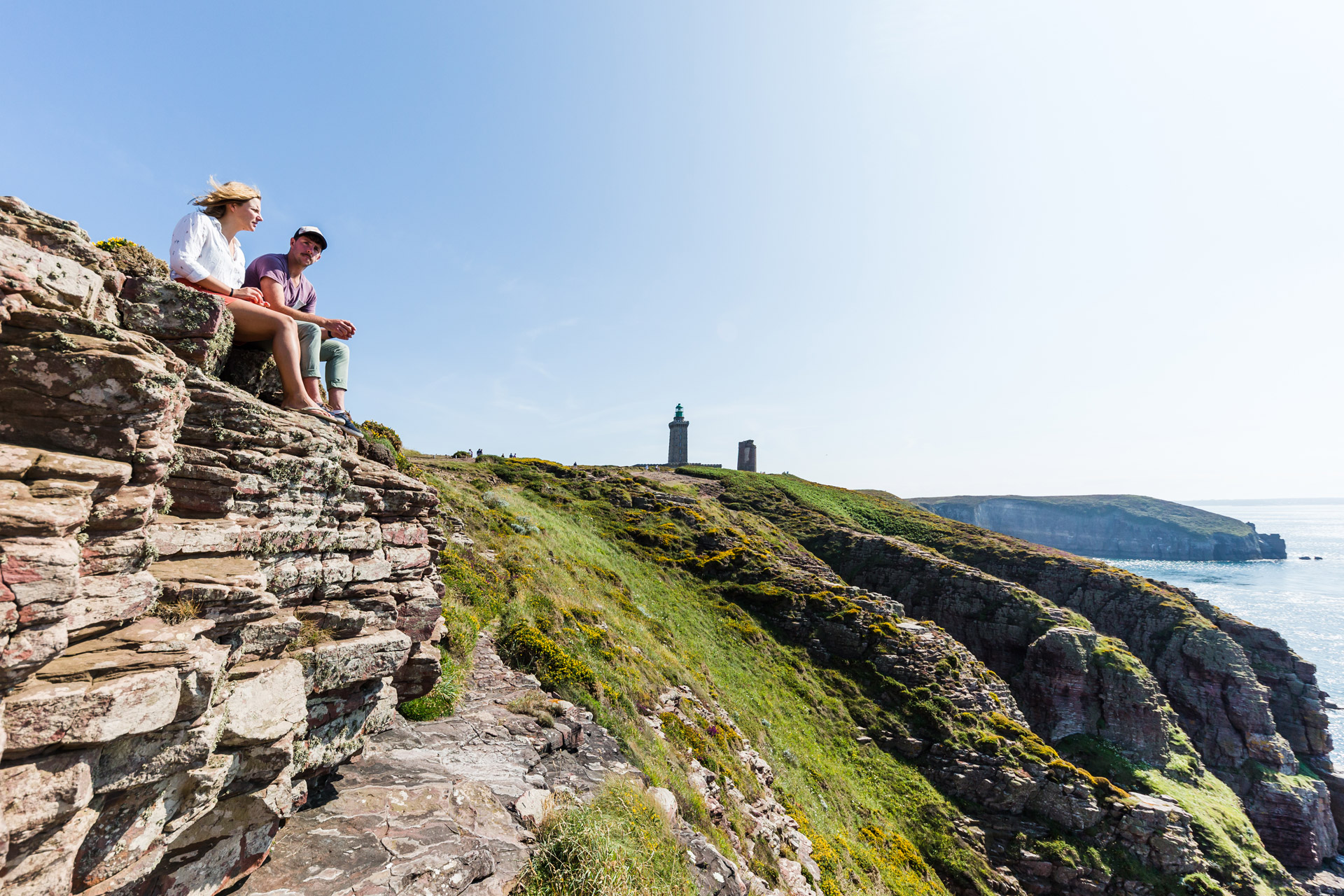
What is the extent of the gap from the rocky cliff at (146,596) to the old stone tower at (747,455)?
77.2 metres

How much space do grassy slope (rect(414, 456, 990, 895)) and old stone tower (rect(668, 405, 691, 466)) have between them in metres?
51.8

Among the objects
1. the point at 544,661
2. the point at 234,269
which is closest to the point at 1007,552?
the point at 544,661

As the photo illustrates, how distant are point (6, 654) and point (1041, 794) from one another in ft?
96.9

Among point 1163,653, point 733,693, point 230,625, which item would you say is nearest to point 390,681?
point 230,625

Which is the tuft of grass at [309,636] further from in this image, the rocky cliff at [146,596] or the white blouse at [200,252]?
the white blouse at [200,252]

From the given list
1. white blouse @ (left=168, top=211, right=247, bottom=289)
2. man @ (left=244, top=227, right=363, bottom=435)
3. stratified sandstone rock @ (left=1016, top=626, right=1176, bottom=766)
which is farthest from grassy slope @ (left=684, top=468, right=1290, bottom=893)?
white blouse @ (left=168, top=211, right=247, bottom=289)

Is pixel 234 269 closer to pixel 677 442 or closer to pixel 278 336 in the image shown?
pixel 278 336

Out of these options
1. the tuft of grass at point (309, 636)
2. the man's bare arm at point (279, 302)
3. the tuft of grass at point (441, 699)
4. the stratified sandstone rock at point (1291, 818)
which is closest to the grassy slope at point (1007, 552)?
the stratified sandstone rock at point (1291, 818)

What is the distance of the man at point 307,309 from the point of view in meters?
6.45

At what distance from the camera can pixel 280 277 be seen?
256 inches

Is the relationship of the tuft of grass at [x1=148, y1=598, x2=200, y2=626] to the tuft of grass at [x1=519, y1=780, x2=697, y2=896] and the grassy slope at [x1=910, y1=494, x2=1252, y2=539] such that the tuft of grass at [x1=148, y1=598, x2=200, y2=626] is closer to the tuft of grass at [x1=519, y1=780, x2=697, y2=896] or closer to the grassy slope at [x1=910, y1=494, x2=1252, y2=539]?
the tuft of grass at [x1=519, y1=780, x2=697, y2=896]

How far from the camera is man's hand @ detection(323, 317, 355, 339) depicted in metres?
6.73

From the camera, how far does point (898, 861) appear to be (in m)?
16.4

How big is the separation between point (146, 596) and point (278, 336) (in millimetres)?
3340
